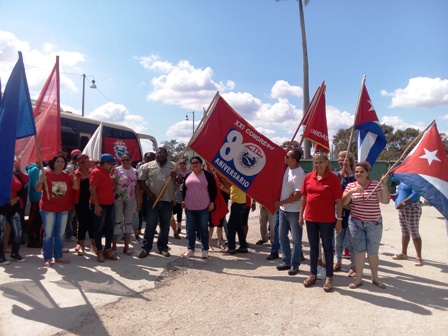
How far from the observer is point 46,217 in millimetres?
5664

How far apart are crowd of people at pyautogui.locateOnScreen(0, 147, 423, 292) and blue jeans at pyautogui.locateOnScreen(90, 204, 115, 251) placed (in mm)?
17

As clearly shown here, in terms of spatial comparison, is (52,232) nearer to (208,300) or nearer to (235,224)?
(208,300)

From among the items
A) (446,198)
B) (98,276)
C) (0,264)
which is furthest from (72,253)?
(446,198)

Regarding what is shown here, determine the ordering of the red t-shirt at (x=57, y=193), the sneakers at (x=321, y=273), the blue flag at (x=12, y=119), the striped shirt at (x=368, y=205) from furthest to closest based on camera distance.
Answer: the red t-shirt at (x=57, y=193) < the sneakers at (x=321, y=273) < the striped shirt at (x=368, y=205) < the blue flag at (x=12, y=119)

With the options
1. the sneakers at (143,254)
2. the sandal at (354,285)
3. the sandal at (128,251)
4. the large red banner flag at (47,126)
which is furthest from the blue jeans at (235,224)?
the large red banner flag at (47,126)

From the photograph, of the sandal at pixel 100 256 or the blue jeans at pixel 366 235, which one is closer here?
the blue jeans at pixel 366 235

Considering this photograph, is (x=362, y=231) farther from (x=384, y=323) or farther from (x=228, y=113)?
(x=228, y=113)

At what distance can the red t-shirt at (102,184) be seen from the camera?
5965 millimetres

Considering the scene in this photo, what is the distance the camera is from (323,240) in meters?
4.98

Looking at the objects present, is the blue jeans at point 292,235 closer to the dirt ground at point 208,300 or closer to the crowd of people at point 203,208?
the crowd of people at point 203,208

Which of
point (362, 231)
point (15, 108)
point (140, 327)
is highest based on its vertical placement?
point (15, 108)

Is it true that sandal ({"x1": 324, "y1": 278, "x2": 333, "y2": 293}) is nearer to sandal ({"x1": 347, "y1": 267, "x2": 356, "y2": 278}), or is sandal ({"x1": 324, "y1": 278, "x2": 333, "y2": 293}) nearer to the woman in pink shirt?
sandal ({"x1": 347, "y1": 267, "x2": 356, "y2": 278})

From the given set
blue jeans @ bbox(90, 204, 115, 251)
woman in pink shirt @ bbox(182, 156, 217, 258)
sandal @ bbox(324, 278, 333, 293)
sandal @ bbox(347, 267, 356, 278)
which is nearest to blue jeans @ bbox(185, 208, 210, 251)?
woman in pink shirt @ bbox(182, 156, 217, 258)

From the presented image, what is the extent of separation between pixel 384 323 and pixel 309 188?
1876 millimetres
